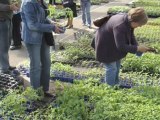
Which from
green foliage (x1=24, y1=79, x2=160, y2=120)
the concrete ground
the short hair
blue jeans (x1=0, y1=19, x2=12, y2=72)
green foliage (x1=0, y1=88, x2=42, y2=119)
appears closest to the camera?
green foliage (x1=24, y1=79, x2=160, y2=120)

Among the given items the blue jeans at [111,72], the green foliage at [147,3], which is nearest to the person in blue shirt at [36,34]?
the blue jeans at [111,72]

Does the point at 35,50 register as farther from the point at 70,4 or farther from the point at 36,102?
the point at 70,4

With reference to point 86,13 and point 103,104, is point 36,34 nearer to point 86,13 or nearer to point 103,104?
point 103,104

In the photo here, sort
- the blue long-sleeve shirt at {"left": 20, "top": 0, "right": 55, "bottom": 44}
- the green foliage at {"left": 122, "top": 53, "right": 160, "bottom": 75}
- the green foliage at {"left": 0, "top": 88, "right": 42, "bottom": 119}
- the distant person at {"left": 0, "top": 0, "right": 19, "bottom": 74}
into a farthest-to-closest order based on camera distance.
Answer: the green foliage at {"left": 122, "top": 53, "right": 160, "bottom": 75}, the distant person at {"left": 0, "top": 0, "right": 19, "bottom": 74}, the blue long-sleeve shirt at {"left": 20, "top": 0, "right": 55, "bottom": 44}, the green foliage at {"left": 0, "top": 88, "right": 42, "bottom": 119}

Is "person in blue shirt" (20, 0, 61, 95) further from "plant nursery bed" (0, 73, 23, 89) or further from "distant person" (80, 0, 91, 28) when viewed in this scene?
"distant person" (80, 0, 91, 28)

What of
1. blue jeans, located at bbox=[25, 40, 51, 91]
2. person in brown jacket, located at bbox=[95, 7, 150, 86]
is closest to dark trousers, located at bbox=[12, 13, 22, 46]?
blue jeans, located at bbox=[25, 40, 51, 91]

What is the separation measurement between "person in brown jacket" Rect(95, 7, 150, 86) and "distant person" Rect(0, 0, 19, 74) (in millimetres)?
1653

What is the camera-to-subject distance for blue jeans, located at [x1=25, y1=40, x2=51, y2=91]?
199 inches

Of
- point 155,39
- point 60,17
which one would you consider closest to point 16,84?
point 155,39

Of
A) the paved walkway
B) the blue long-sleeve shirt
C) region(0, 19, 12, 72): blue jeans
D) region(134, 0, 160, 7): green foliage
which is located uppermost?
the blue long-sleeve shirt

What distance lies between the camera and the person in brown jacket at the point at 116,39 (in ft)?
15.2

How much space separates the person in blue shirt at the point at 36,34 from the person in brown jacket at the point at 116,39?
61 centimetres

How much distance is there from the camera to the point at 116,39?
470 centimetres

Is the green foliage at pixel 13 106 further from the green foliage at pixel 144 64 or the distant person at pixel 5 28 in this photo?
the green foliage at pixel 144 64
